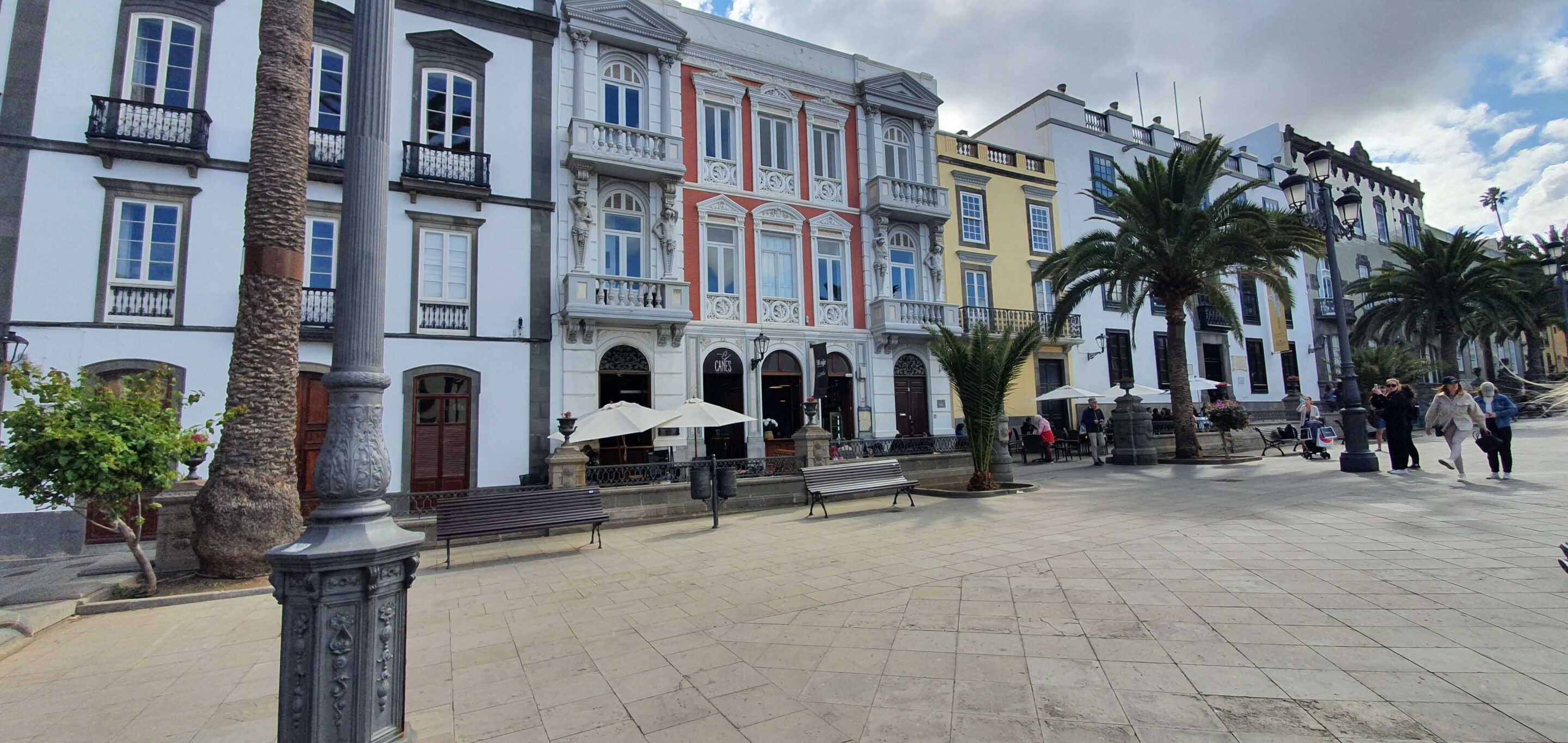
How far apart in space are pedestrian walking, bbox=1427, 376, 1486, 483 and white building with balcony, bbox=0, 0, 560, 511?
17641 millimetres

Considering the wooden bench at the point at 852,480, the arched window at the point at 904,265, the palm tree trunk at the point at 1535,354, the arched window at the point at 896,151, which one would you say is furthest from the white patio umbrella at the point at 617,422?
the palm tree trunk at the point at 1535,354

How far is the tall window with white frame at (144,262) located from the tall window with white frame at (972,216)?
21183 millimetres

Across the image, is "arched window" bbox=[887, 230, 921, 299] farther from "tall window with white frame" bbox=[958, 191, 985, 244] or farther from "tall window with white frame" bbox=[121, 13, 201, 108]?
"tall window with white frame" bbox=[121, 13, 201, 108]

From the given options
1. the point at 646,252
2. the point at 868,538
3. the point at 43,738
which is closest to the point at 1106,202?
the point at 646,252

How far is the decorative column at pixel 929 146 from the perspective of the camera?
70.5ft

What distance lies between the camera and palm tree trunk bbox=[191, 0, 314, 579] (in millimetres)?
7703

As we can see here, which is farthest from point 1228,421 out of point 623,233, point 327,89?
point 327,89

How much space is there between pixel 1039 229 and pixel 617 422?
63.3 feet

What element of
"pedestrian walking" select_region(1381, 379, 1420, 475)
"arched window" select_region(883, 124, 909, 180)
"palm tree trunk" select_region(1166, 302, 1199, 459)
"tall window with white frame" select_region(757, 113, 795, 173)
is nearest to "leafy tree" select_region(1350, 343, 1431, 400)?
"palm tree trunk" select_region(1166, 302, 1199, 459)

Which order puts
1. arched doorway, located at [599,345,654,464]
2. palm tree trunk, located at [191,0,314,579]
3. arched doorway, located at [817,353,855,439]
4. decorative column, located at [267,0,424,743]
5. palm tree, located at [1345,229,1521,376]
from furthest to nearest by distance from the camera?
palm tree, located at [1345,229,1521,376]
arched doorway, located at [817,353,855,439]
arched doorway, located at [599,345,654,464]
palm tree trunk, located at [191,0,314,579]
decorative column, located at [267,0,424,743]

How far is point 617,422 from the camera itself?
41.1 feet

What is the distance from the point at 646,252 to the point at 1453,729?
16.2 metres

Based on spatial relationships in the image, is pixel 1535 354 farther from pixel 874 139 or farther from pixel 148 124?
pixel 148 124

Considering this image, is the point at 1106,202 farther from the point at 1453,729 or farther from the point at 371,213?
the point at 371,213
